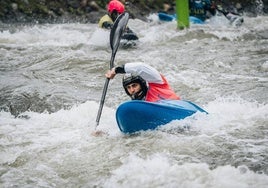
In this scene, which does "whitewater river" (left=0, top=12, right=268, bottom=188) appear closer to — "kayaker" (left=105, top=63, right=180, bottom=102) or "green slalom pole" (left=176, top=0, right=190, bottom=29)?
"kayaker" (left=105, top=63, right=180, bottom=102)

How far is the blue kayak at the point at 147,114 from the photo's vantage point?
16.9ft

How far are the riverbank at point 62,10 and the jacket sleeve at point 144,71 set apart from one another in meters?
9.65

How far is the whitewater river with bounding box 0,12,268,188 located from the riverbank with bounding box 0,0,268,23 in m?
2.64

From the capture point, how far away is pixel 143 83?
5.50 m

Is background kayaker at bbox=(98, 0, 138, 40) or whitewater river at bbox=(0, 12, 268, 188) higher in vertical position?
background kayaker at bbox=(98, 0, 138, 40)

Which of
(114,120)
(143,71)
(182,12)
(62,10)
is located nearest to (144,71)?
(143,71)

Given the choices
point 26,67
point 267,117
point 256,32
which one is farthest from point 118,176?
point 256,32

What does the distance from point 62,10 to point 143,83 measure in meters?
11.1

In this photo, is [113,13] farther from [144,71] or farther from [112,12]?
[144,71]

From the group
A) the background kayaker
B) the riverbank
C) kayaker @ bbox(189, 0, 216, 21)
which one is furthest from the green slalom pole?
the riverbank

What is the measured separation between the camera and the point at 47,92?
7.44m

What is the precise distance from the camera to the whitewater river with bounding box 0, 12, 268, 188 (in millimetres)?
4316

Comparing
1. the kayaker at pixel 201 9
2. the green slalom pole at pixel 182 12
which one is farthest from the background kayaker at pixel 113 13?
the kayaker at pixel 201 9

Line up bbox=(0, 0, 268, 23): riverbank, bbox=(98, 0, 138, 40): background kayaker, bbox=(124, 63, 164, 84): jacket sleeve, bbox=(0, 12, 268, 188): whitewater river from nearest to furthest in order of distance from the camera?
bbox=(0, 12, 268, 188): whitewater river
bbox=(124, 63, 164, 84): jacket sleeve
bbox=(98, 0, 138, 40): background kayaker
bbox=(0, 0, 268, 23): riverbank
